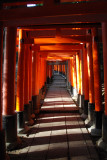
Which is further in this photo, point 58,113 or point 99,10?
point 58,113

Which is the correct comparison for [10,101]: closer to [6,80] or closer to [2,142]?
[6,80]

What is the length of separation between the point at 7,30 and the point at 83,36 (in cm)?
303

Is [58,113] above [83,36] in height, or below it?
below

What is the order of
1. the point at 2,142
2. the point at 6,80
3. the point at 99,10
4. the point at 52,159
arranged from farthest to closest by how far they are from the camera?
the point at 6,80
the point at 52,159
the point at 2,142
the point at 99,10

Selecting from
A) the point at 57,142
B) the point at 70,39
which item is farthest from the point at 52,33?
the point at 57,142

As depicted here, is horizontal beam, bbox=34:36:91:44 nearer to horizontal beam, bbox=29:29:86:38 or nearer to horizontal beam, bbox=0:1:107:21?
horizontal beam, bbox=29:29:86:38

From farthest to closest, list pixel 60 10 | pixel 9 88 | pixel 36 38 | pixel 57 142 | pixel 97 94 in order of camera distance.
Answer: pixel 36 38 < pixel 97 94 < pixel 57 142 < pixel 9 88 < pixel 60 10

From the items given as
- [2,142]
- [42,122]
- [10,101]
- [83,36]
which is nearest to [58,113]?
[42,122]

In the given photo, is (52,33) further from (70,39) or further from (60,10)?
(60,10)

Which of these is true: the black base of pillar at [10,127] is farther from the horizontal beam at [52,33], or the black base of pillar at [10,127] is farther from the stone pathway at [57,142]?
the horizontal beam at [52,33]

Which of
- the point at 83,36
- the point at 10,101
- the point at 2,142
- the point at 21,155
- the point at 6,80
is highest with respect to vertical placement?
the point at 83,36

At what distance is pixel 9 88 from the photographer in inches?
161

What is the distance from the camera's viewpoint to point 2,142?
3.24 m

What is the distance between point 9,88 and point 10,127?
926mm
